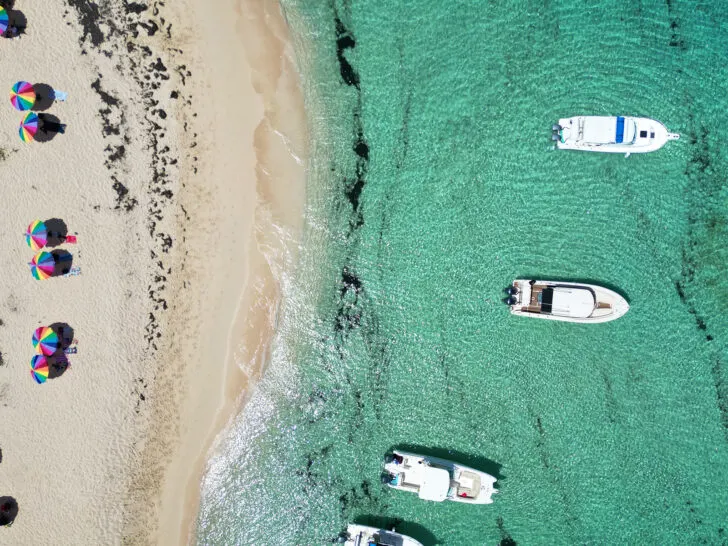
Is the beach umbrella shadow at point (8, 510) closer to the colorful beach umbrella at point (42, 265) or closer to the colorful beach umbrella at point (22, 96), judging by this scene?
the colorful beach umbrella at point (42, 265)

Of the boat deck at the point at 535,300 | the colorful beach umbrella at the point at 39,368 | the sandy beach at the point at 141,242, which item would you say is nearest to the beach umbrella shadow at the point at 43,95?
the sandy beach at the point at 141,242

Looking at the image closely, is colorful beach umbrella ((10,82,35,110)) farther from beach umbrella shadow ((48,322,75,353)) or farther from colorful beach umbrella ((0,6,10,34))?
beach umbrella shadow ((48,322,75,353))

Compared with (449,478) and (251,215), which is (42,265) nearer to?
(251,215)

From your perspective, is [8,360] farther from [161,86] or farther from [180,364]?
[161,86]

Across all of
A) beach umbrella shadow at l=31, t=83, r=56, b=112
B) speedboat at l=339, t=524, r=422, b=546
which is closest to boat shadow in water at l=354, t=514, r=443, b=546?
speedboat at l=339, t=524, r=422, b=546

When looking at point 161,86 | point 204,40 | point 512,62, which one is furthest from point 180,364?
point 512,62

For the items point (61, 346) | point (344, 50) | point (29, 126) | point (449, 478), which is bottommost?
point (449, 478)

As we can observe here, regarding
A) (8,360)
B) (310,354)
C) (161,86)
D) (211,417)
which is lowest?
(211,417)

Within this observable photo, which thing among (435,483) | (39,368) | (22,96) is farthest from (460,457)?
(22,96)
